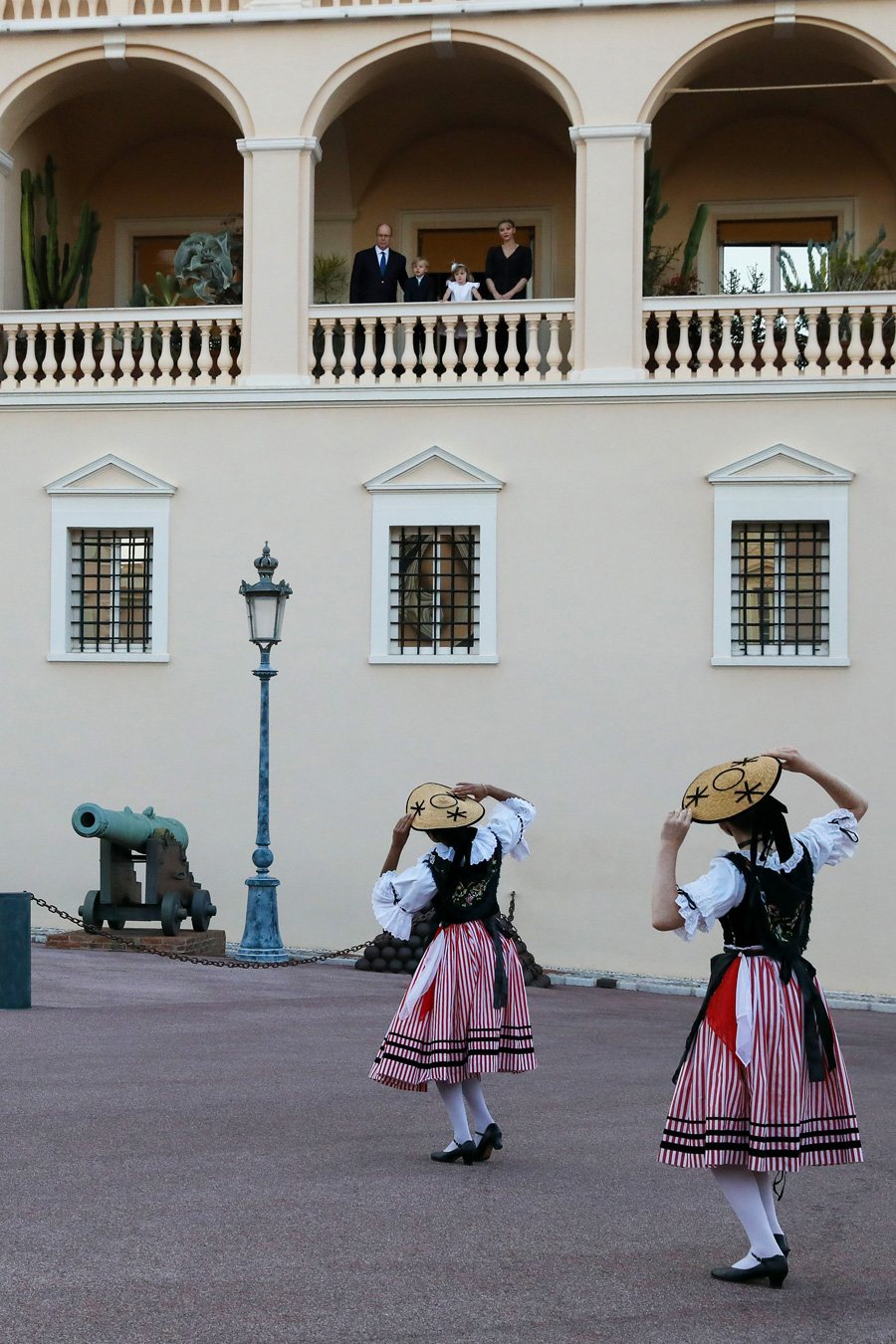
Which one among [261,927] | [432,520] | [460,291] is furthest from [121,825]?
[460,291]

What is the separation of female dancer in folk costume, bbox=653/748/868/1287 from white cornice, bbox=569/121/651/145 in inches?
505

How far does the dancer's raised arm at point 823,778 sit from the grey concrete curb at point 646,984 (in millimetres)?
9562

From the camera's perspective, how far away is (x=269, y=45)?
692 inches

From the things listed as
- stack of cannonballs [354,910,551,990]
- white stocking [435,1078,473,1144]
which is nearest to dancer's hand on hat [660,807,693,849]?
white stocking [435,1078,473,1144]

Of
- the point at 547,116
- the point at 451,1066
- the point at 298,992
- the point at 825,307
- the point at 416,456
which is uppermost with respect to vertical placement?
the point at 547,116

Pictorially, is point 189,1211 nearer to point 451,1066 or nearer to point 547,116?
point 451,1066

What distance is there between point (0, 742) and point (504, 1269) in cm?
1321

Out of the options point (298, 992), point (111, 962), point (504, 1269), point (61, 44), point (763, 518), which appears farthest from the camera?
point (61, 44)

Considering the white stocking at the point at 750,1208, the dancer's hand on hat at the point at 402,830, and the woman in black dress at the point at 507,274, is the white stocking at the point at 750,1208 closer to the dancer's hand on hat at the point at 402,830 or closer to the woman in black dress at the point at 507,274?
the dancer's hand on hat at the point at 402,830

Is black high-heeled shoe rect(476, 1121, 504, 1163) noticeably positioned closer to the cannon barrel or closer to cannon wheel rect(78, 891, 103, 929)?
the cannon barrel

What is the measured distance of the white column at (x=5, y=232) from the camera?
18.3 metres

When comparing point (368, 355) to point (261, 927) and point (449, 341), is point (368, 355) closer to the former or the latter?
point (449, 341)

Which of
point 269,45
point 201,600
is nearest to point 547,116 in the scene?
point 269,45

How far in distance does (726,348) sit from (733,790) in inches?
479
